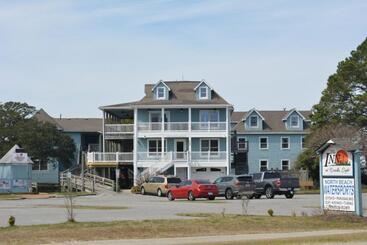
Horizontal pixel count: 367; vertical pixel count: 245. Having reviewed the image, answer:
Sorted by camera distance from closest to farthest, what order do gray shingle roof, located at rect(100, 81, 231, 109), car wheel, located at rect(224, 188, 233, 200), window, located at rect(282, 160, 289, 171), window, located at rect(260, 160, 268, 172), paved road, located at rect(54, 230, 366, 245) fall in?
paved road, located at rect(54, 230, 366, 245), car wheel, located at rect(224, 188, 233, 200), gray shingle roof, located at rect(100, 81, 231, 109), window, located at rect(282, 160, 289, 171), window, located at rect(260, 160, 268, 172)

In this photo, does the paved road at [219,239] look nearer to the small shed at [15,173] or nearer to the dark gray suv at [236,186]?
the dark gray suv at [236,186]

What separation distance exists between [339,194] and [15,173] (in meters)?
38.9

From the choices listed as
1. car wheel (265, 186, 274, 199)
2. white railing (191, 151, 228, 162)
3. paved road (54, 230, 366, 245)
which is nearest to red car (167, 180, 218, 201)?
car wheel (265, 186, 274, 199)

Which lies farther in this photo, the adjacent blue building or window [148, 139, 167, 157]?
the adjacent blue building

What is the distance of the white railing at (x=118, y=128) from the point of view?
6806 cm

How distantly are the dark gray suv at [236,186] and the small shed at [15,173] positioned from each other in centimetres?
1915

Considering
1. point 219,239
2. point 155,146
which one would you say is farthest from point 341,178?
point 155,146

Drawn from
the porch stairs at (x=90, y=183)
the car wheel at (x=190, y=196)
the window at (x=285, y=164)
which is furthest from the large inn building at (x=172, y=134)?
the car wheel at (x=190, y=196)

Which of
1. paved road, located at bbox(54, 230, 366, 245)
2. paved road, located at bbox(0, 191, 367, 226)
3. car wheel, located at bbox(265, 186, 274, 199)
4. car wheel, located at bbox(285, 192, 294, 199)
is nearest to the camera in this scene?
paved road, located at bbox(54, 230, 366, 245)

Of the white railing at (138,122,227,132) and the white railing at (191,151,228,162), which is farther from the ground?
the white railing at (138,122,227,132)

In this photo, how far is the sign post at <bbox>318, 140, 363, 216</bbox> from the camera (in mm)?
22062

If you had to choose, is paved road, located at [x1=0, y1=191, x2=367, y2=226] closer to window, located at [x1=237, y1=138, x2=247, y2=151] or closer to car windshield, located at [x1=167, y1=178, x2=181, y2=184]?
car windshield, located at [x1=167, y1=178, x2=181, y2=184]

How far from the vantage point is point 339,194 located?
22531 mm

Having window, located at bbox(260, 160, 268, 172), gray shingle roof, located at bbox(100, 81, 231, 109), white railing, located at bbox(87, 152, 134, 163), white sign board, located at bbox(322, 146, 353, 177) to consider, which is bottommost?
white sign board, located at bbox(322, 146, 353, 177)
